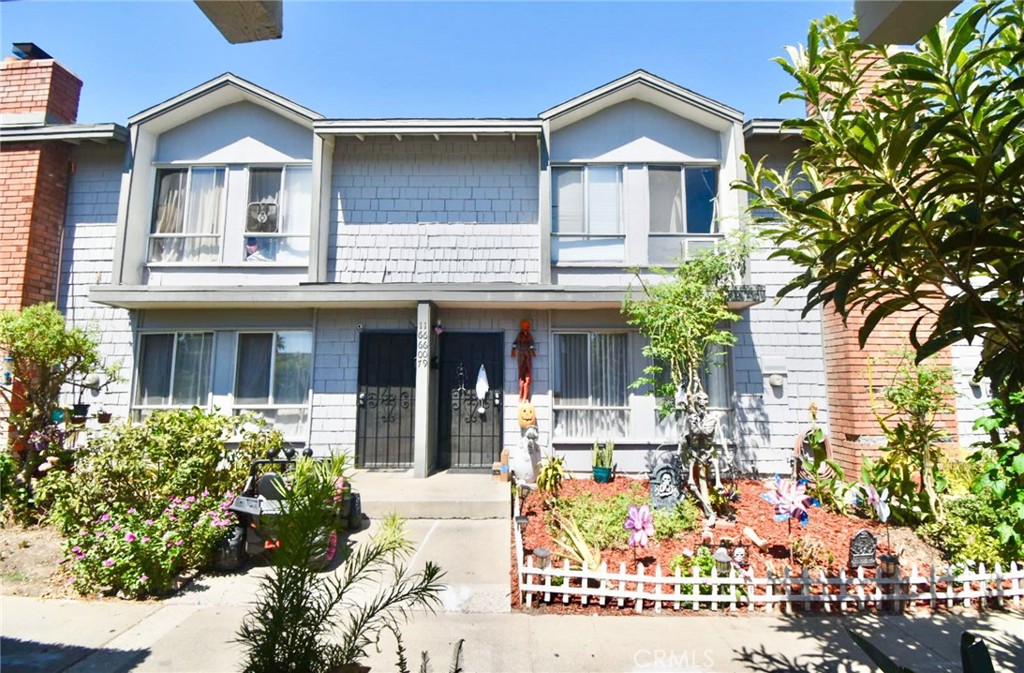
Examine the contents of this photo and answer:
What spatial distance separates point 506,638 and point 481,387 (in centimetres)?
502

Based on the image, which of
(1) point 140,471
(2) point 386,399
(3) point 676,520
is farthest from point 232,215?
(3) point 676,520

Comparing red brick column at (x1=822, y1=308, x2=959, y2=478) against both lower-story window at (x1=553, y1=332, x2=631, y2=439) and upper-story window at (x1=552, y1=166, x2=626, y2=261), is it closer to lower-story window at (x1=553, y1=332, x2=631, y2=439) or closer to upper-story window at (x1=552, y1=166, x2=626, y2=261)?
lower-story window at (x1=553, y1=332, x2=631, y2=439)

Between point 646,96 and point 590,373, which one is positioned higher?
point 646,96

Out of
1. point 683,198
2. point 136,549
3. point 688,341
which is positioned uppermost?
point 683,198

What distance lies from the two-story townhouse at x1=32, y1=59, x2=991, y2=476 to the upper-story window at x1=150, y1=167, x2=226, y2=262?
0.12ft

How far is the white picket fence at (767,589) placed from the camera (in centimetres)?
457

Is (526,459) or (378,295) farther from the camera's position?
(378,295)

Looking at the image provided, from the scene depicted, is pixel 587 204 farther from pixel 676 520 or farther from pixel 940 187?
pixel 940 187

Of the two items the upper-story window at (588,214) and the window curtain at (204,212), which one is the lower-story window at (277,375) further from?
the upper-story window at (588,214)

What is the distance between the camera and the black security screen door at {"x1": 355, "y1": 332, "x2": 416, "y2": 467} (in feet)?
29.2

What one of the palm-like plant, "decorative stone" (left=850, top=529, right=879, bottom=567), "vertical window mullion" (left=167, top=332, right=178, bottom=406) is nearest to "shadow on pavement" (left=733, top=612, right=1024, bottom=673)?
"decorative stone" (left=850, top=529, right=879, bottom=567)

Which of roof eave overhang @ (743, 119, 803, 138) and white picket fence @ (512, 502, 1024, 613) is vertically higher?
roof eave overhang @ (743, 119, 803, 138)

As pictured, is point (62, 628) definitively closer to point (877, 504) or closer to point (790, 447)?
point (877, 504)

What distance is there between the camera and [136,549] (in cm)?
471
